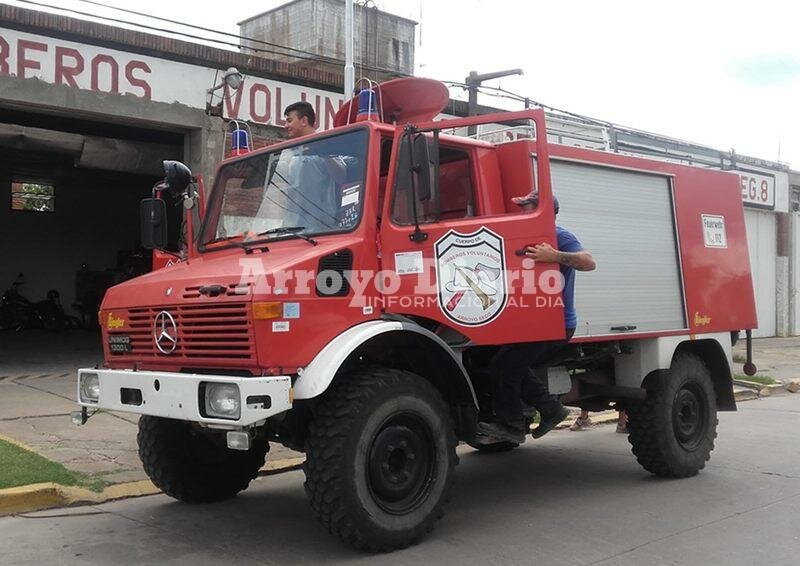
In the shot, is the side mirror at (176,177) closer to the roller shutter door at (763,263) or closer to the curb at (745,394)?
the curb at (745,394)

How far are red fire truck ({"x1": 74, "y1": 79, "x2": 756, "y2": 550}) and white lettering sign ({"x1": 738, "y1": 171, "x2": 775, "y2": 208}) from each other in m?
15.7

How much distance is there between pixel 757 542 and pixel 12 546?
4610 millimetres

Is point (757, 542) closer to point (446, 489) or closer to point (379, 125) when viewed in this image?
point (446, 489)

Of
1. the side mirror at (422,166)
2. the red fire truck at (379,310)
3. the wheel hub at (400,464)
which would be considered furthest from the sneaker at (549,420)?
the side mirror at (422,166)

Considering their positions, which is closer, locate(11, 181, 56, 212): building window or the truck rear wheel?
the truck rear wheel

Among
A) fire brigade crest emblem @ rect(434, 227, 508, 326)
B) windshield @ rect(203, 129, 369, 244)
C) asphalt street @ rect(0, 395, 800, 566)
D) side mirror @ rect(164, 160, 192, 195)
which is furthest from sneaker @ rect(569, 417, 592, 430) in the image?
side mirror @ rect(164, 160, 192, 195)

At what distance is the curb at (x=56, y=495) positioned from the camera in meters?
5.68

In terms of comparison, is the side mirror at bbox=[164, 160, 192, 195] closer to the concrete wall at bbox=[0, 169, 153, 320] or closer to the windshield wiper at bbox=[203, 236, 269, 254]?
the windshield wiper at bbox=[203, 236, 269, 254]

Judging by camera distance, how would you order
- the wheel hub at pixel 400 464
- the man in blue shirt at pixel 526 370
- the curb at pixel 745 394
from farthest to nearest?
1. the curb at pixel 745 394
2. the man in blue shirt at pixel 526 370
3. the wheel hub at pixel 400 464

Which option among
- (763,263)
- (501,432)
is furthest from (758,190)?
(501,432)

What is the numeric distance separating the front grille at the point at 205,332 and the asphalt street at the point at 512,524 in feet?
3.97

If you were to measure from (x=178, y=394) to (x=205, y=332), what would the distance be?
38 centimetres

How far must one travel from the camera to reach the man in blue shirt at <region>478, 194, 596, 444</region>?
5473 millimetres

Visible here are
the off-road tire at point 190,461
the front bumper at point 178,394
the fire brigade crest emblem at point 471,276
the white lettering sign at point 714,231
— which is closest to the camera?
the front bumper at point 178,394
